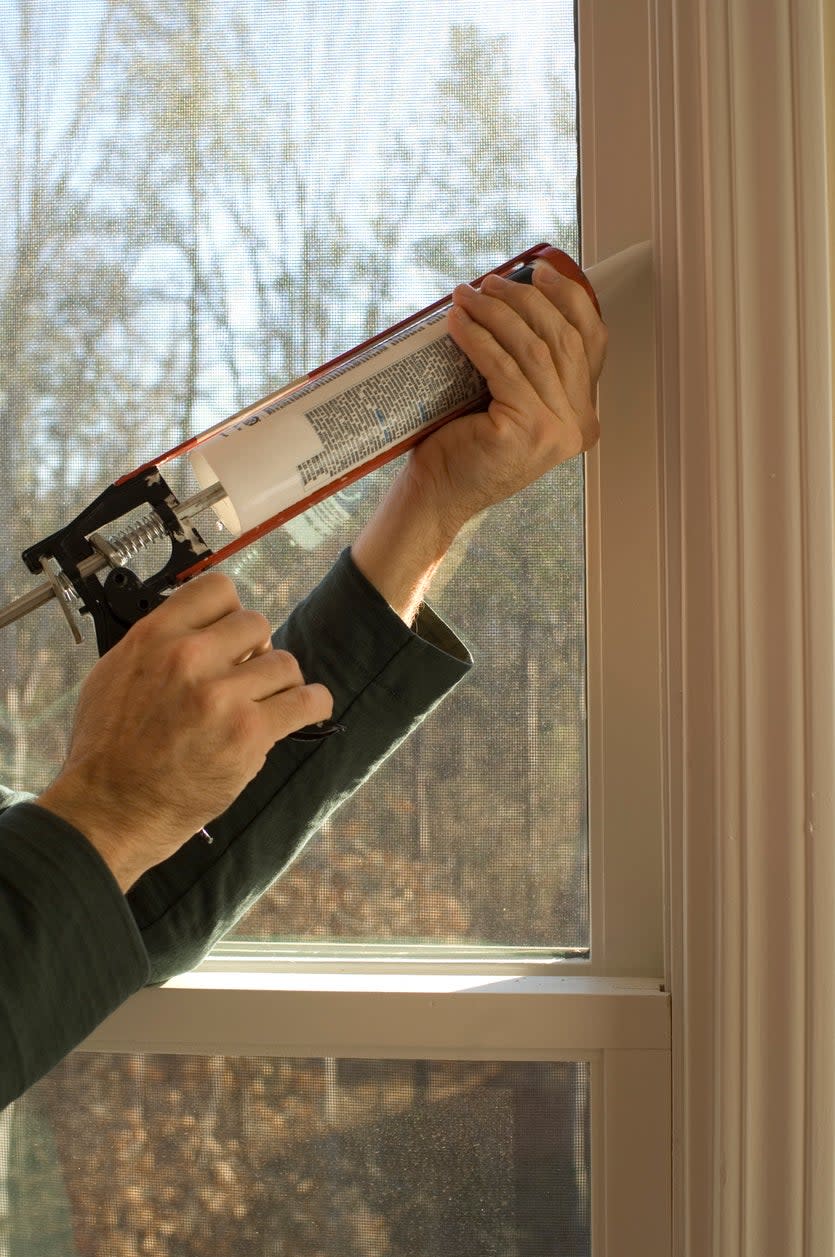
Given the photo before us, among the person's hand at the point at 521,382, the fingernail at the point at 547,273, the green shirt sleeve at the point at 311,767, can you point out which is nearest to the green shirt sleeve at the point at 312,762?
the green shirt sleeve at the point at 311,767

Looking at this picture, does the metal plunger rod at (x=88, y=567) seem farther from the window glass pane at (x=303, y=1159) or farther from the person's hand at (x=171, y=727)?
the window glass pane at (x=303, y=1159)

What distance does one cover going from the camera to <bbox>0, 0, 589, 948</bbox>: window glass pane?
0.86 meters

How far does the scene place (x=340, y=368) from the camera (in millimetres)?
681

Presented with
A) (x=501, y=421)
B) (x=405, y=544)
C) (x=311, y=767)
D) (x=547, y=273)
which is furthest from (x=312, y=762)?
(x=547, y=273)

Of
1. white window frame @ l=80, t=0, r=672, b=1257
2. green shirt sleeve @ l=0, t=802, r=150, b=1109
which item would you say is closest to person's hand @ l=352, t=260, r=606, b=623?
white window frame @ l=80, t=0, r=672, b=1257

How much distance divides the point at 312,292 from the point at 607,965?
0.63 m

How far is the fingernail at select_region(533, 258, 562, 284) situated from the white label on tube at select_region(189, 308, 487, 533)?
0.27 ft

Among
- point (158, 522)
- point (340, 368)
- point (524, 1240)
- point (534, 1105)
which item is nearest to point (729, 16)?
point (340, 368)

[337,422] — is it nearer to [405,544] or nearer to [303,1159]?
[405,544]

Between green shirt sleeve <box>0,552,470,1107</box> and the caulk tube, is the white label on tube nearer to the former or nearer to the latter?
the caulk tube

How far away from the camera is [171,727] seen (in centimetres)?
61

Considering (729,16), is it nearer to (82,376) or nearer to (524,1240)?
(82,376)

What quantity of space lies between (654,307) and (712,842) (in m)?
0.41

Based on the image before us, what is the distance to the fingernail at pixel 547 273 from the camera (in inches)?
27.8
